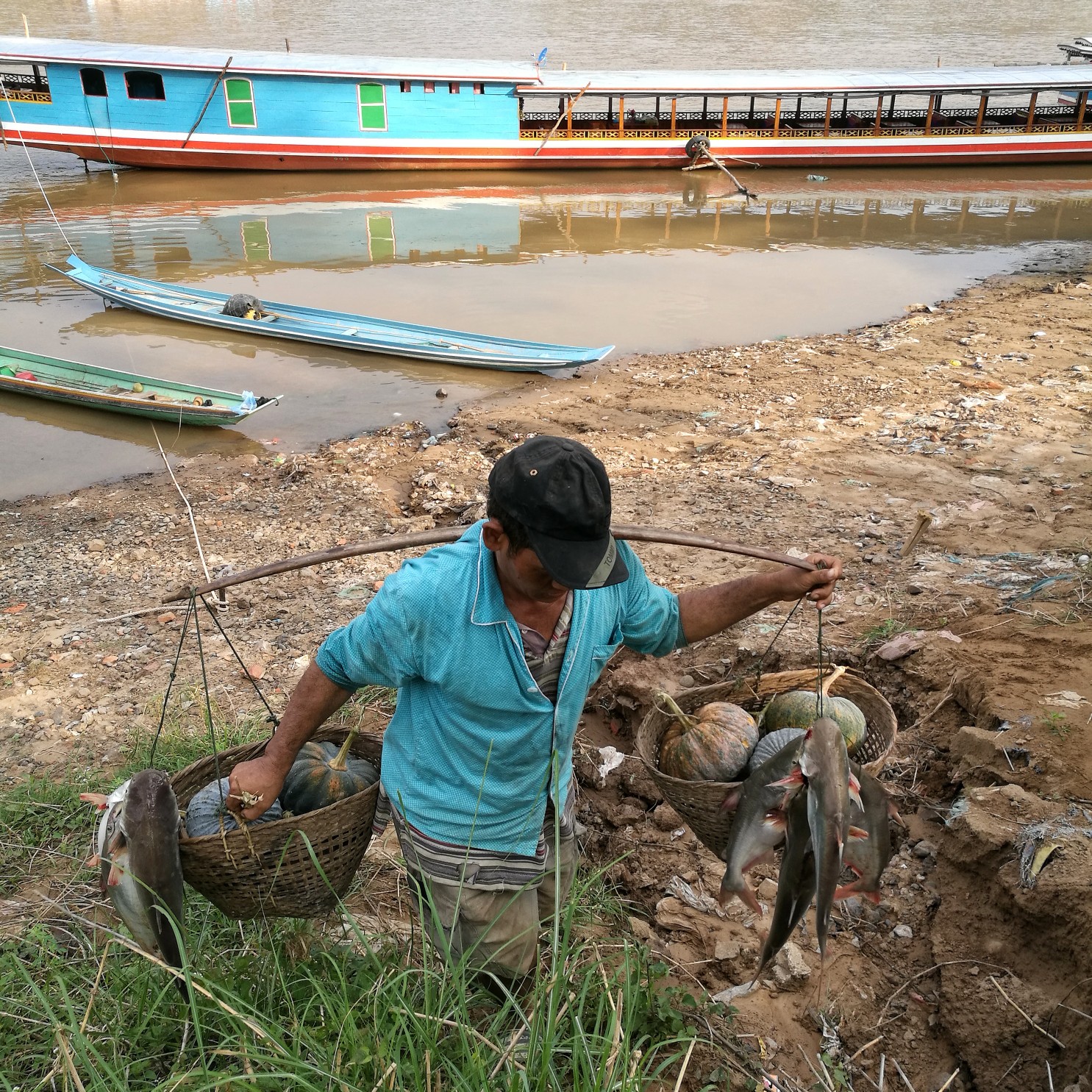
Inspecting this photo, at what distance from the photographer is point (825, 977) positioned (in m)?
3.06

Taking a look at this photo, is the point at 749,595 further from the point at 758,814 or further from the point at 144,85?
the point at 144,85

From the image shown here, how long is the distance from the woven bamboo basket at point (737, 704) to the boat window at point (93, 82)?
18645mm

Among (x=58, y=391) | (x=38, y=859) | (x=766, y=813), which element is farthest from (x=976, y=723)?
(x=58, y=391)

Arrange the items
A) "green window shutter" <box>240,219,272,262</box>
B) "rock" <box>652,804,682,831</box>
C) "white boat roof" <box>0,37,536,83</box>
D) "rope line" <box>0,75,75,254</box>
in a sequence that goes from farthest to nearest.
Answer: "white boat roof" <box>0,37,536,83</box> < "rope line" <box>0,75,75,254</box> < "green window shutter" <box>240,219,272,262</box> < "rock" <box>652,804,682,831</box>

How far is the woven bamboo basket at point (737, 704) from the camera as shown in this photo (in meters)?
2.54

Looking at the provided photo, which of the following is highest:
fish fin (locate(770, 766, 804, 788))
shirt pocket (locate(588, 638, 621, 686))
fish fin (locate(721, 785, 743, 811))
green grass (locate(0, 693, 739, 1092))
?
shirt pocket (locate(588, 638, 621, 686))

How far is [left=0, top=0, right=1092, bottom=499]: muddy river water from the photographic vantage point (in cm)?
970

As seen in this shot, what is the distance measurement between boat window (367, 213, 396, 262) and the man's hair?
12.8 m

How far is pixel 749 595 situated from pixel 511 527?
A: 2.41ft

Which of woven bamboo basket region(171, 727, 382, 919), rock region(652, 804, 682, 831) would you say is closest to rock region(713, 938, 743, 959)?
rock region(652, 804, 682, 831)

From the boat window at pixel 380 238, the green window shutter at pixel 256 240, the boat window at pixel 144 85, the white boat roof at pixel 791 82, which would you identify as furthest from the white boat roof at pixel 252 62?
the green window shutter at pixel 256 240

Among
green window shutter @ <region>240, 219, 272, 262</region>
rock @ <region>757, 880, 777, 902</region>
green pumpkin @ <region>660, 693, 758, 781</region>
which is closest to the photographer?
green pumpkin @ <region>660, 693, 758, 781</region>

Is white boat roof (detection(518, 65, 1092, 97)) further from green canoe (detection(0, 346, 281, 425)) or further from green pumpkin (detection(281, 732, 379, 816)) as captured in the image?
A: green pumpkin (detection(281, 732, 379, 816))

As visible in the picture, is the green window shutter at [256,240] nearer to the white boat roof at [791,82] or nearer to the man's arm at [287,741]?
the white boat roof at [791,82]
